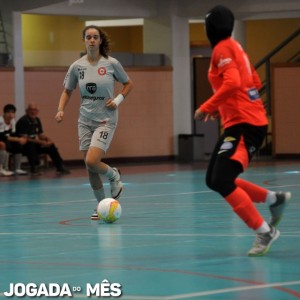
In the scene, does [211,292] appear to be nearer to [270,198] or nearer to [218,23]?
[270,198]

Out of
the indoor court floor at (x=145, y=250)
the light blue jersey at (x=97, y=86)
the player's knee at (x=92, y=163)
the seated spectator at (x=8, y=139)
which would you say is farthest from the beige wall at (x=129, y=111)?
the player's knee at (x=92, y=163)

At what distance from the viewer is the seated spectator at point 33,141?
23188 mm

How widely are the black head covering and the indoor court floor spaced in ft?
5.95

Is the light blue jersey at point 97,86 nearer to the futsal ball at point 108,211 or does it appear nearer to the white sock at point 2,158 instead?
Result: the futsal ball at point 108,211

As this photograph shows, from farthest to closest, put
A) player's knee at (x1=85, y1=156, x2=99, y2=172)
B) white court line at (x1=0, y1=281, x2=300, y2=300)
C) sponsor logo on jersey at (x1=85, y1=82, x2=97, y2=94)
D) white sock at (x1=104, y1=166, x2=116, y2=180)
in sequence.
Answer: white sock at (x1=104, y1=166, x2=116, y2=180), sponsor logo on jersey at (x1=85, y1=82, x2=97, y2=94), player's knee at (x1=85, y1=156, x2=99, y2=172), white court line at (x1=0, y1=281, x2=300, y2=300)

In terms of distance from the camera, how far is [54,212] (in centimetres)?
1302

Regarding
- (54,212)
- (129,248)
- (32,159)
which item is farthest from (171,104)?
(129,248)

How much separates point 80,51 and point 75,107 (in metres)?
3.02

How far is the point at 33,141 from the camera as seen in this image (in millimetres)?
23266

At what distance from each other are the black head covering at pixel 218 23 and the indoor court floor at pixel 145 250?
5.95ft

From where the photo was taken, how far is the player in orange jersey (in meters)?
8.10

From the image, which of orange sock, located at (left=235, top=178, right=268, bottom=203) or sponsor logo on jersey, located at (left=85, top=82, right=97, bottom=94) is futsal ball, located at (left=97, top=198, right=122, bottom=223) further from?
orange sock, located at (left=235, top=178, right=268, bottom=203)

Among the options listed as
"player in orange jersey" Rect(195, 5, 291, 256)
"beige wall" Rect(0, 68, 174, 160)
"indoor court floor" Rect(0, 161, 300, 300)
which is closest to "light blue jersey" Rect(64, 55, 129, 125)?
"indoor court floor" Rect(0, 161, 300, 300)

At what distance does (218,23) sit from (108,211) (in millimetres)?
3406
